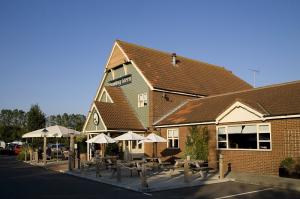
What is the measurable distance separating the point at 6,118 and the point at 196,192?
124692 mm

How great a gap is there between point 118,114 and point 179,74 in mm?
7043

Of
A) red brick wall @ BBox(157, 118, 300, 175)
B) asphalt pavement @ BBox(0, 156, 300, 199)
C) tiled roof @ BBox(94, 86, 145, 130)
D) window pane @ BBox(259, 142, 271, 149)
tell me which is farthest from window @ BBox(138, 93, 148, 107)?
asphalt pavement @ BBox(0, 156, 300, 199)

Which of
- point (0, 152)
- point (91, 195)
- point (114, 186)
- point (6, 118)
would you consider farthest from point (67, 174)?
point (6, 118)

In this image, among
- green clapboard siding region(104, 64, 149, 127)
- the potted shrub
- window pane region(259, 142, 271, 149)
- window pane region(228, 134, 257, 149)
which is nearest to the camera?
the potted shrub

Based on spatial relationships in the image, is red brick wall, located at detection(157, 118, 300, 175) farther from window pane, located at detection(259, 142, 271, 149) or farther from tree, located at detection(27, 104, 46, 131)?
tree, located at detection(27, 104, 46, 131)

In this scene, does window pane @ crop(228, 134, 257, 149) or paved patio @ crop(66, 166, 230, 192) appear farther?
window pane @ crop(228, 134, 257, 149)

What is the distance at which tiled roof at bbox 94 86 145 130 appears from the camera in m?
27.1

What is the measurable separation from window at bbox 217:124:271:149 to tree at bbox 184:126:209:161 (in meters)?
0.99

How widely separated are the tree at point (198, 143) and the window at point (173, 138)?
2.35 meters

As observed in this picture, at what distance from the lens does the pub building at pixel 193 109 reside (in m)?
18.4

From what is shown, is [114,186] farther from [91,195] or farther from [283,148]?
[283,148]

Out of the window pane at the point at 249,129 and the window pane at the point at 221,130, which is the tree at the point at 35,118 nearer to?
the window pane at the point at 221,130

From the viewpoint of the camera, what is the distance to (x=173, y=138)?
25.8 meters

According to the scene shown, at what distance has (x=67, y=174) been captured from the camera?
20984 millimetres
